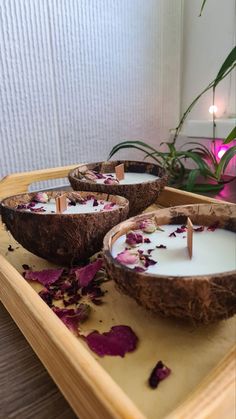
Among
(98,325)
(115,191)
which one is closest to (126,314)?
(98,325)

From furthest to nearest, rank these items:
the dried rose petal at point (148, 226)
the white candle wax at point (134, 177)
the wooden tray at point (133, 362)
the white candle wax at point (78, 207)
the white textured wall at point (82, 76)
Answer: the white textured wall at point (82, 76) → the white candle wax at point (134, 177) → the white candle wax at point (78, 207) → the dried rose petal at point (148, 226) → the wooden tray at point (133, 362)

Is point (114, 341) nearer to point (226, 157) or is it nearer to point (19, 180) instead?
point (19, 180)

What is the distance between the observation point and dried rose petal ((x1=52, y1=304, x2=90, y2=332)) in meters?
0.37

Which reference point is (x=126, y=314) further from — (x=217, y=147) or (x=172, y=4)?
(x=172, y=4)

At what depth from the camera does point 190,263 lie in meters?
0.36

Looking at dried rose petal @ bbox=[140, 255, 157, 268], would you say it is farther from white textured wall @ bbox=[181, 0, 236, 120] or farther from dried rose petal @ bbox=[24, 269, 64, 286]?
white textured wall @ bbox=[181, 0, 236, 120]

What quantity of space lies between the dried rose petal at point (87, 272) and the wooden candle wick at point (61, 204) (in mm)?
99

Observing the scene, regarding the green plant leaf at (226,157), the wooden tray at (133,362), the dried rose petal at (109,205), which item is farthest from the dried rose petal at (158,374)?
the green plant leaf at (226,157)

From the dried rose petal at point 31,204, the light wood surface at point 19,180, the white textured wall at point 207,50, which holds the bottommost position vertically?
the light wood surface at point 19,180

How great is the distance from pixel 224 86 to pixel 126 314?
1166 mm

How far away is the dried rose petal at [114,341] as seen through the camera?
33 cm

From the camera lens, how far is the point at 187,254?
38 centimetres

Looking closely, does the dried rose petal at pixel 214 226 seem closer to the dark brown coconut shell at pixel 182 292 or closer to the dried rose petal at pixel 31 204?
the dark brown coconut shell at pixel 182 292

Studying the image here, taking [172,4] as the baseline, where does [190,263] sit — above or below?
below
